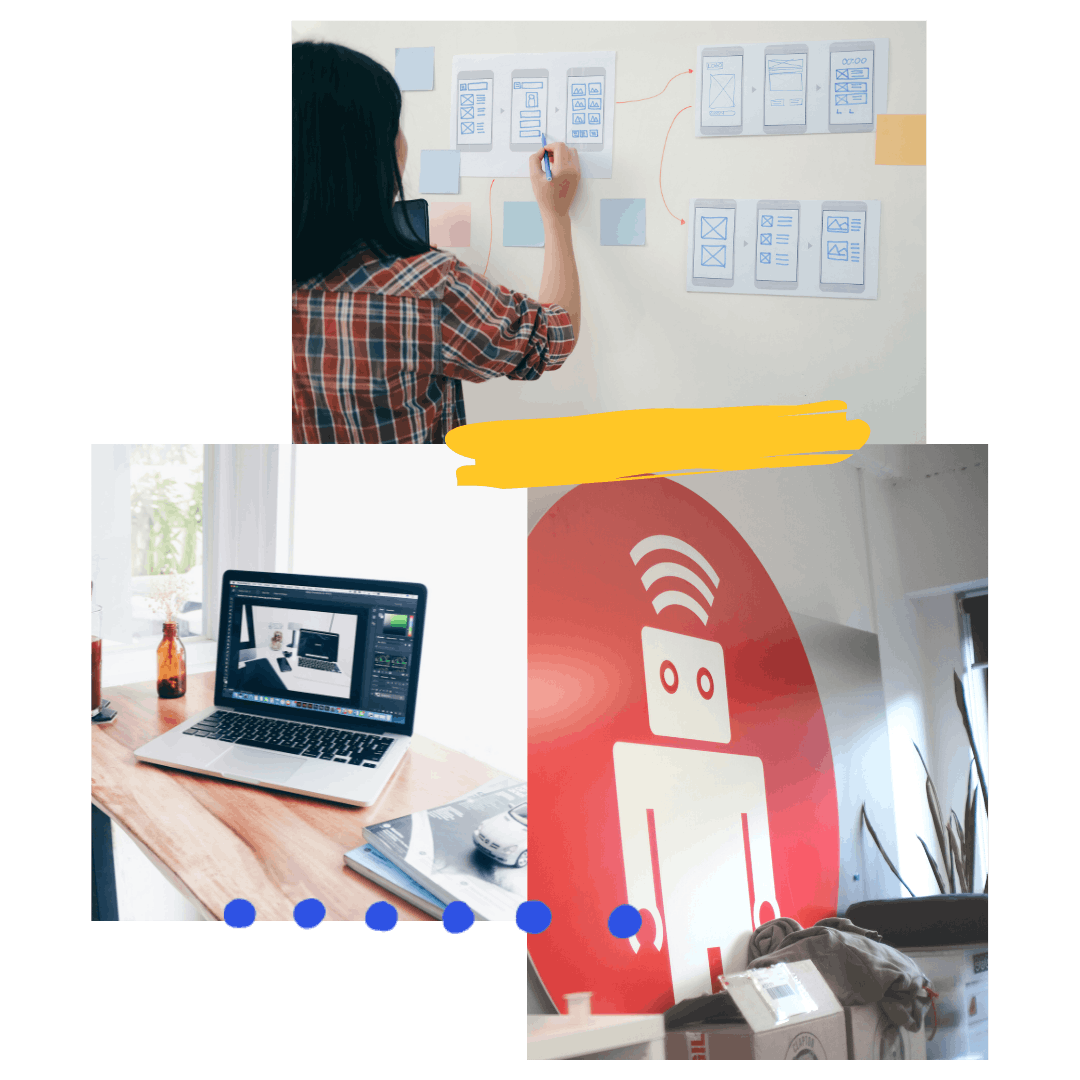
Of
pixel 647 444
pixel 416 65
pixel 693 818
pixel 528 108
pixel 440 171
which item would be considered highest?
pixel 416 65

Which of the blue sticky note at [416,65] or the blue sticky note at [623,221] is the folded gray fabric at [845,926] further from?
the blue sticky note at [416,65]

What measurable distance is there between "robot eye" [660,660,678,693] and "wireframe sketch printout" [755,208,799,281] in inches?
36.0

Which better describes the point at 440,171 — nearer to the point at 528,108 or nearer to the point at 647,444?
the point at 528,108

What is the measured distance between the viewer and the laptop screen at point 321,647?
6.20ft

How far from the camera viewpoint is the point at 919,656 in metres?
1.76

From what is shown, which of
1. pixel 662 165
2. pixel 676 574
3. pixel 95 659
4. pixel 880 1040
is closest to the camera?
pixel 880 1040

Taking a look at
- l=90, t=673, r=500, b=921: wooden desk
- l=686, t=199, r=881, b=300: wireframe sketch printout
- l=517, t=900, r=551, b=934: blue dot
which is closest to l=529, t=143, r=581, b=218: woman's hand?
l=686, t=199, r=881, b=300: wireframe sketch printout

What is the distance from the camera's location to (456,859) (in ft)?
6.00

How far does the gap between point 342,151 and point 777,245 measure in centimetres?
102

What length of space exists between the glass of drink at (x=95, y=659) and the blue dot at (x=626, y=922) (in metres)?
1.18

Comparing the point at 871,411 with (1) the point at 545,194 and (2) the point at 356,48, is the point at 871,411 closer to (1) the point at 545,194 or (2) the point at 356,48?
(1) the point at 545,194

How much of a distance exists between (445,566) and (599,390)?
0.57 metres

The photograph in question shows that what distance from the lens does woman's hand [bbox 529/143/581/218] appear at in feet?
6.64


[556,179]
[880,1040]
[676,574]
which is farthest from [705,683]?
[556,179]
